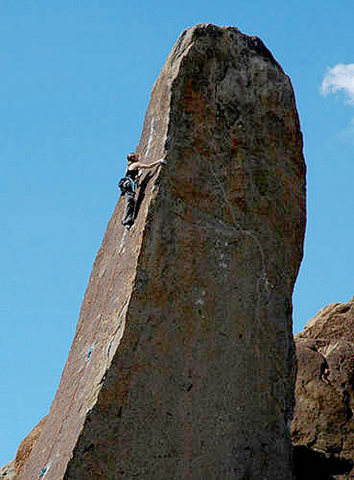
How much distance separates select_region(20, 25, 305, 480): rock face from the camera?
11227 mm

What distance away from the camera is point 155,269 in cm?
1177

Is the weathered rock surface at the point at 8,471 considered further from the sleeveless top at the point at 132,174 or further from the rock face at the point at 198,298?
the sleeveless top at the point at 132,174

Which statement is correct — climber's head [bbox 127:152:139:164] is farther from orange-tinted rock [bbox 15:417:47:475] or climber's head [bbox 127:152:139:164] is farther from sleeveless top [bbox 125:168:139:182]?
orange-tinted rock [bbox 15:417:47:475]

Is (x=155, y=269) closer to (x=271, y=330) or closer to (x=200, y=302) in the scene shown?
(x=200, y=302)

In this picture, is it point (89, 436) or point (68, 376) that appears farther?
point (68, 376)

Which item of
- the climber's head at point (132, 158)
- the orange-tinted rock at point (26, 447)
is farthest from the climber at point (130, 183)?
the orange-tinted rock at point (26, 447)

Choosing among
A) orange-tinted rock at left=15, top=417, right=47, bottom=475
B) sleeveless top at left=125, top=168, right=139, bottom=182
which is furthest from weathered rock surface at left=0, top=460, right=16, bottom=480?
sleeveless top at left=125, top=168, right=139, bottom=182

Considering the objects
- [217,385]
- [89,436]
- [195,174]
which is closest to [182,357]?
[217,385]

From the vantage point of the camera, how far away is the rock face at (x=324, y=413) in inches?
554

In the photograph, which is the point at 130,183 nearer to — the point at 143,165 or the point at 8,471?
the point at 143,165

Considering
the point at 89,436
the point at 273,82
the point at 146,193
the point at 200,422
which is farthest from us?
the point at 273,82

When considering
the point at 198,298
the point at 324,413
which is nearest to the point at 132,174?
the point at 198,298

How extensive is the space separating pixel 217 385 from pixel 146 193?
2.82 meters

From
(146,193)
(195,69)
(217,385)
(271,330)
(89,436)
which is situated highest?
(195,69)
